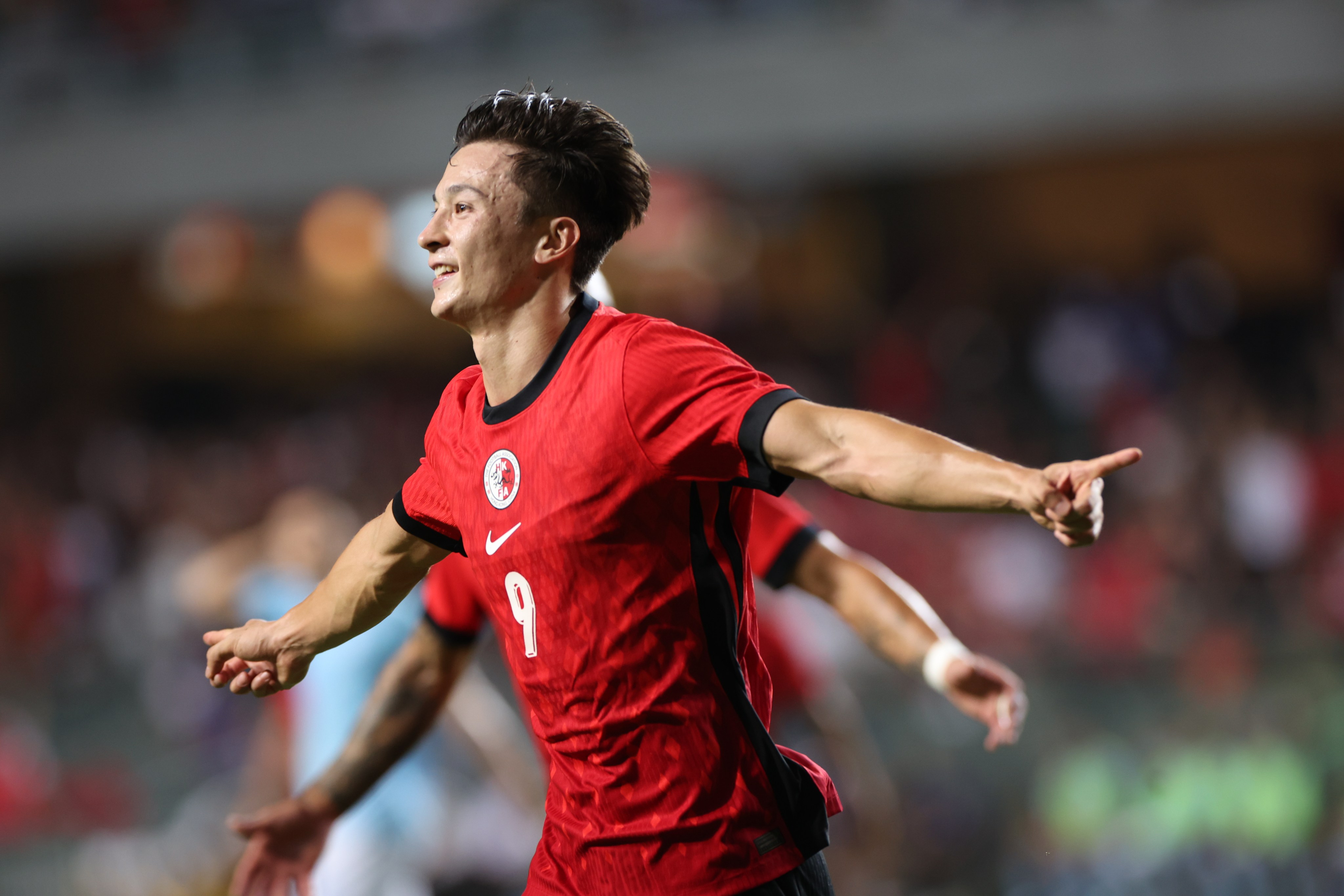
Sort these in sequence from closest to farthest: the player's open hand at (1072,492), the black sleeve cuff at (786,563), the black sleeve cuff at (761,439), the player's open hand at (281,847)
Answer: the player's open hand at (1072,492)
the black sleeve cuff at (761,439)
the player's open hand at (281,847)
the black sleeve cuff at (786,563)

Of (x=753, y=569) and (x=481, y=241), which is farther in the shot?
(x=753, y=569)

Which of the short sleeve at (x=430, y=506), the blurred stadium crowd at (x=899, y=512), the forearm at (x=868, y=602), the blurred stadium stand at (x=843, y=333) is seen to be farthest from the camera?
the blurred stadium stand at (x=843, y=333)

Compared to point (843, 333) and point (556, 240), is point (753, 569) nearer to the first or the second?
point (556, 240)

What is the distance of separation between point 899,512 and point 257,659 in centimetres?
695

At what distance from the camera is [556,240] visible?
2.69 m

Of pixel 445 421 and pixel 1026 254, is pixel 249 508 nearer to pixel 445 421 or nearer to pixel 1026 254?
pixel 1026 254

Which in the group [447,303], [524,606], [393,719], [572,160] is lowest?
[393,719]

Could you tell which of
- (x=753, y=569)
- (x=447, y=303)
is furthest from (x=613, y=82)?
(x=447, y=303)

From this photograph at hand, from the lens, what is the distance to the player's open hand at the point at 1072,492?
1.98 metres

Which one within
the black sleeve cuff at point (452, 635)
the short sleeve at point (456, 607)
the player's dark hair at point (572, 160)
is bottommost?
the black sleeve cuff at point (452, 635)

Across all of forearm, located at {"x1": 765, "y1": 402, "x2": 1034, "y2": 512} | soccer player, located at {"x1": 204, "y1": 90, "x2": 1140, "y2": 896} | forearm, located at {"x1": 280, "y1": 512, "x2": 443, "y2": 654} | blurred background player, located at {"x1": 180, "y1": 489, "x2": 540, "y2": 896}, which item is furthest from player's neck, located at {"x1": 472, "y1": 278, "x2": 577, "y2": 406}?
blurred background player, located at {"x1": 180, "y1": 489, "x2": 540, "y2": 896}

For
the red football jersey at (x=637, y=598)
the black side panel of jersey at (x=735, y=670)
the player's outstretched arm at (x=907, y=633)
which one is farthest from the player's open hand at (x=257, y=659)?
the player's outstretched arm at (x=907, y=633)

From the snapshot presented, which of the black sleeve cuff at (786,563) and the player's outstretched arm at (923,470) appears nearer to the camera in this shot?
the player's outstretched arm at (923,470)

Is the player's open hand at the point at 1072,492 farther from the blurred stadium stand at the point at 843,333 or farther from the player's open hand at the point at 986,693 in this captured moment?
the blurred stadium stand at the point at 843,333
